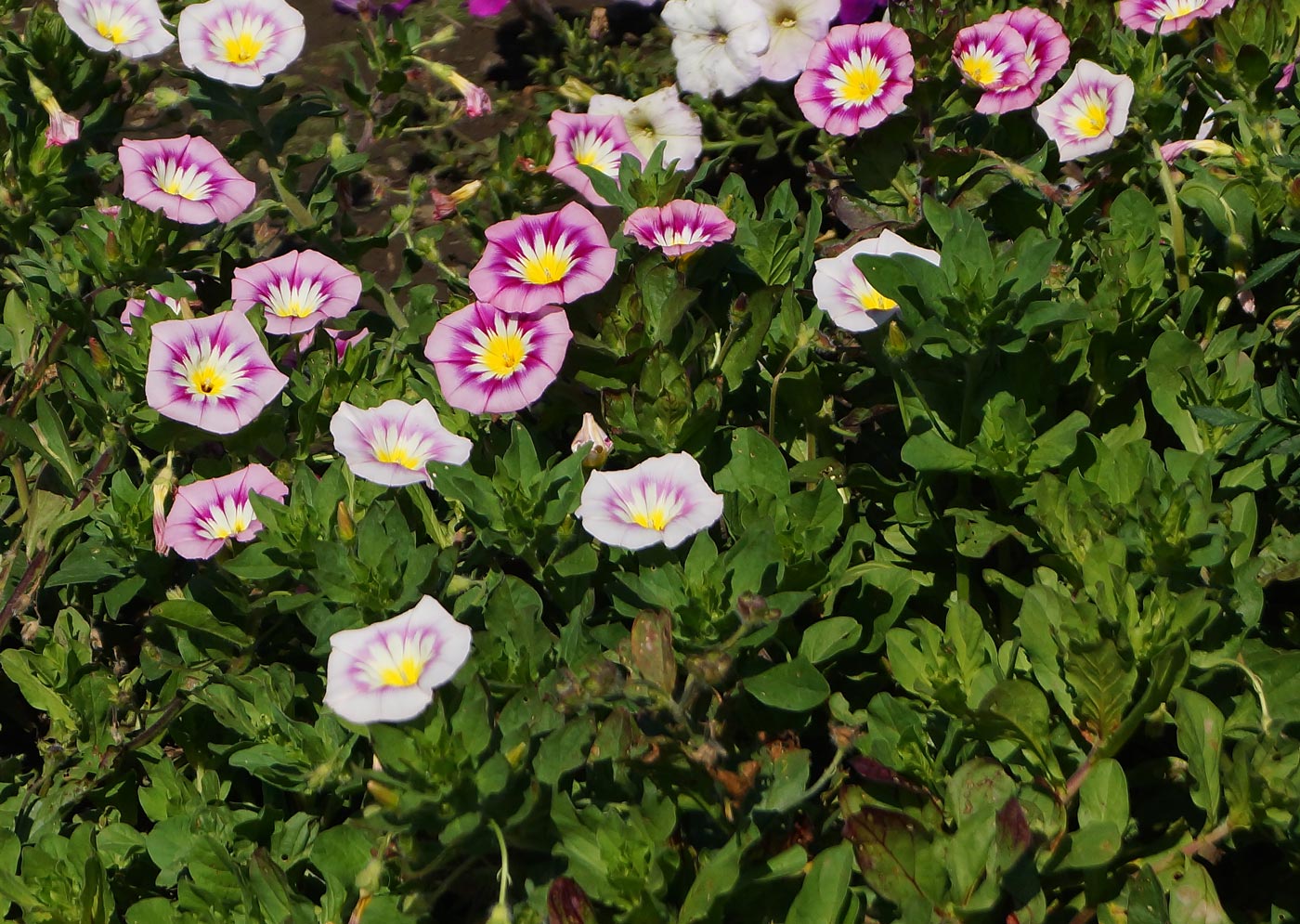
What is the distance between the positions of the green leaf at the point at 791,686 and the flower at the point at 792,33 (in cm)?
192

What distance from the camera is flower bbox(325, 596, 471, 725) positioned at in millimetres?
1858

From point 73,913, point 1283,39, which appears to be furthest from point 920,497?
point 73,913

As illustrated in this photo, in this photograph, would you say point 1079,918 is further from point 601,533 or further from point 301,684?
point 301,684

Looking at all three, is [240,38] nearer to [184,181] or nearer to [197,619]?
[184,181]

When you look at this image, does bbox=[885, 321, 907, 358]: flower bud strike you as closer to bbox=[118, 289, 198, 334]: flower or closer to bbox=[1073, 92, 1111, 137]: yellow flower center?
bbox=[1073, 92, 1111, 137]: yellow flower center

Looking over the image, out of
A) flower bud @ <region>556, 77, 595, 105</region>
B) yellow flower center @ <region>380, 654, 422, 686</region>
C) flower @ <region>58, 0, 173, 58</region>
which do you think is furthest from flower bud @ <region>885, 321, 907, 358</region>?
flower @ <region>58, 0, 173, 58</region>

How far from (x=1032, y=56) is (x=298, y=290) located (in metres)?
1.73

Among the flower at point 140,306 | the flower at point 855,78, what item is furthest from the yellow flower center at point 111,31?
the flower at point 855,78

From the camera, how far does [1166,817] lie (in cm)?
219

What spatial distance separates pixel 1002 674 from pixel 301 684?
122cm

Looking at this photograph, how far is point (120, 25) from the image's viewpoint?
3252mm

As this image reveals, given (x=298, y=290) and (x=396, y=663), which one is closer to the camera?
(x=396, y=663)

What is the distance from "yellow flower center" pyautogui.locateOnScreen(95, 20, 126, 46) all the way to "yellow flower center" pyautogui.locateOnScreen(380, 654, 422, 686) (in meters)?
2.02

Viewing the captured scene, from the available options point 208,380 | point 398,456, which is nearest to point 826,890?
point 398,456
